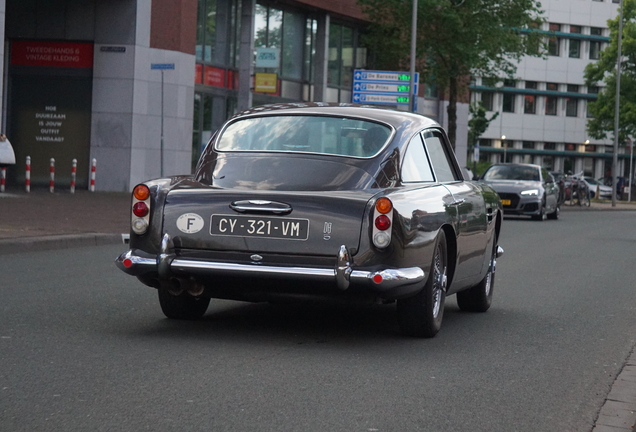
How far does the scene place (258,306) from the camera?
8.80m

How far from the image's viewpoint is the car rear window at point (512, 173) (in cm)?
2972

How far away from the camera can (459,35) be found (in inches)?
1505

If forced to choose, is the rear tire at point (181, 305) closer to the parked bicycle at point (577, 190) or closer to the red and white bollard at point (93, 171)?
the red and white bollard at point (93, 171)

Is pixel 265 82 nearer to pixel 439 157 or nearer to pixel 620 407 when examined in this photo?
pixel 439 157

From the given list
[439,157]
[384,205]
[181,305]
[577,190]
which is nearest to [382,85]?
[577,190]

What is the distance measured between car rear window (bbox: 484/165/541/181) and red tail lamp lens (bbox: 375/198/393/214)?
76.6 ft

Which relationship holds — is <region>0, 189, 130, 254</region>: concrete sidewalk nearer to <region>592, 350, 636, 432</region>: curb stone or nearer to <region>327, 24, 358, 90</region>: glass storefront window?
<region>592, 350, 636, 432</region>: curb stone

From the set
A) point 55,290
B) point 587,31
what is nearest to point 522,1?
point 55,290

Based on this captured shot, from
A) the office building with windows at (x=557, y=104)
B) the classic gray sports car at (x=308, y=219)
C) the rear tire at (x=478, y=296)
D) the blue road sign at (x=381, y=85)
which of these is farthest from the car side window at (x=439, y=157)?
the office building with windows at (x=557, y=104)

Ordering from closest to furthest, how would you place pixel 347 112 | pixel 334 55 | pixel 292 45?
pixel 347 112, pixel 292 45, pixel 334 55

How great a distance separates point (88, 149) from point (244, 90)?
22.1 feet

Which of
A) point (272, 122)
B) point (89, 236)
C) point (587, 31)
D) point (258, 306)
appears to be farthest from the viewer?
point (587, 31)

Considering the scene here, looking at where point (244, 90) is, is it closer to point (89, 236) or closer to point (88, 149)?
point (88, 149)

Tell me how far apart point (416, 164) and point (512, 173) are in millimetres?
22515
